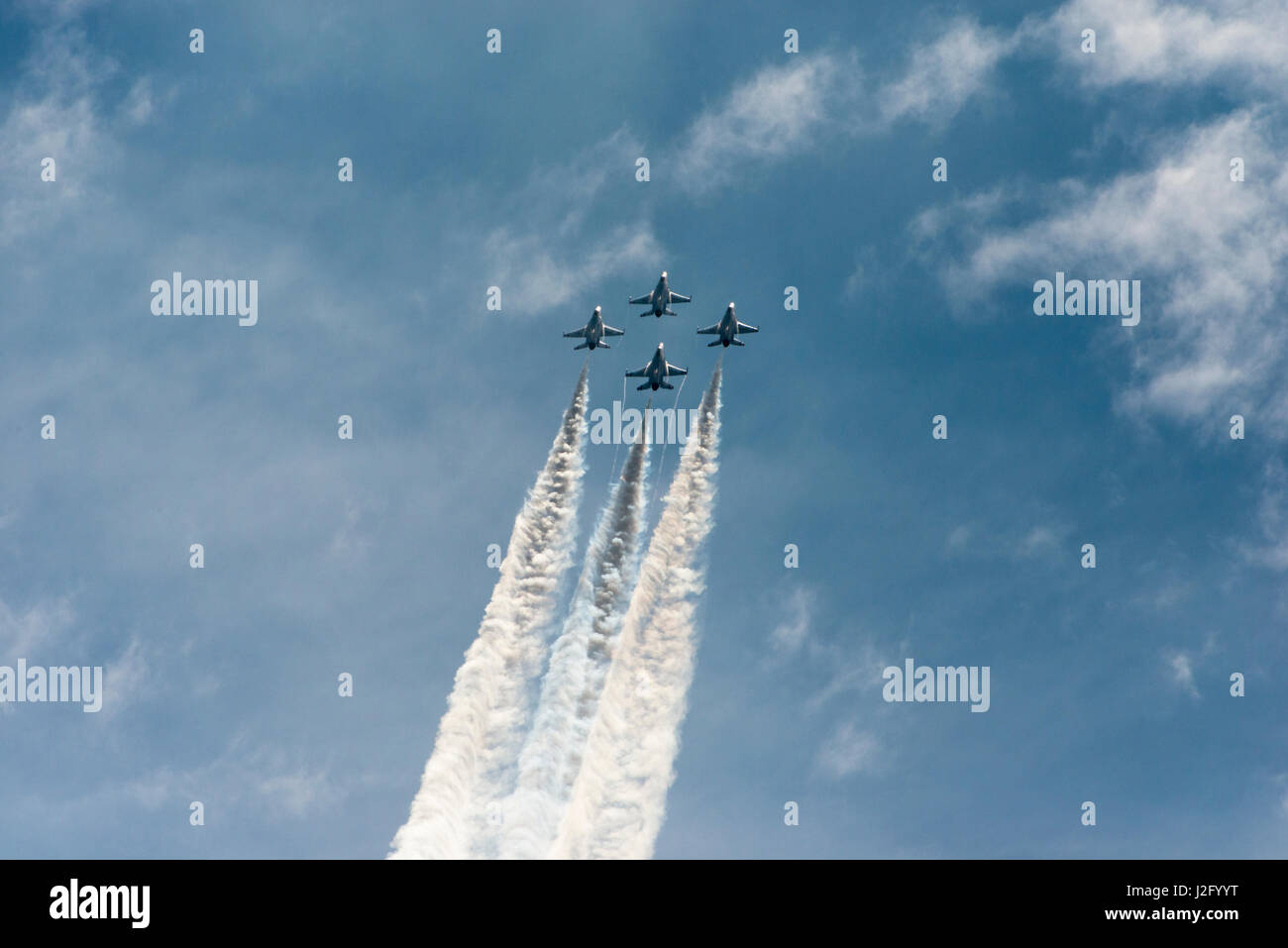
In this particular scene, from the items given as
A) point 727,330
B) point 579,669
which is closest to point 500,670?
point 579,669

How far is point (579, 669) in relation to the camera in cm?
10312

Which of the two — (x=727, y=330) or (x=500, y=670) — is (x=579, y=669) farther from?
(x=727, y=330)

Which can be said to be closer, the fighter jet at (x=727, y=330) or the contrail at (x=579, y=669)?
the contrail at (x=579, y=669)

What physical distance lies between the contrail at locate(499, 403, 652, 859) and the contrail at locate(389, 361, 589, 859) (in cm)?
192

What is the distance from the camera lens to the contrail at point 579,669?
95.5 meters

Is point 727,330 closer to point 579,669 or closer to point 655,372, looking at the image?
point 655,372

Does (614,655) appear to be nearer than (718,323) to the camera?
Yes

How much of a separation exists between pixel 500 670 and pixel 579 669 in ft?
20.9

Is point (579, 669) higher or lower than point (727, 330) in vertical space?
lower

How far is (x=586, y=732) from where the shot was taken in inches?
3964

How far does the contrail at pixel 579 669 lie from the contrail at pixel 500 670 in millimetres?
1918
